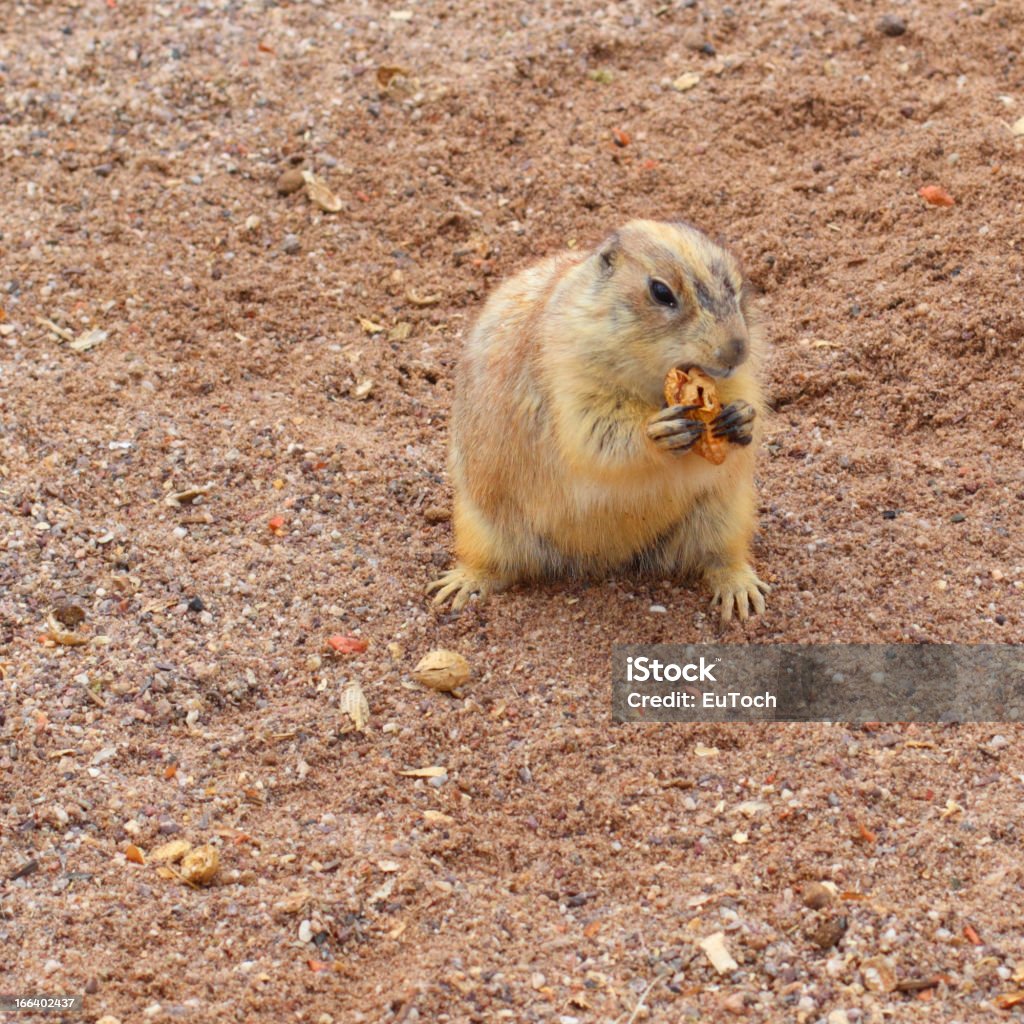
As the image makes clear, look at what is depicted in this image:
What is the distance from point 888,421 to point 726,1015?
3531 millimetres

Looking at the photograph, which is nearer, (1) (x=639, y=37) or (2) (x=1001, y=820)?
(2) (x=1001, y=820)

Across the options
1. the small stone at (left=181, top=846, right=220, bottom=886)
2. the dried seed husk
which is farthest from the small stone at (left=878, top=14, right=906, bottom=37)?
the small stone at (left=181, top=846, right=220, bottom=886)

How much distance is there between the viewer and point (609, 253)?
536 centimetres

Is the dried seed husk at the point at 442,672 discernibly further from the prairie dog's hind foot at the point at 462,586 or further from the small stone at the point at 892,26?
the small stone at the point at 892,26

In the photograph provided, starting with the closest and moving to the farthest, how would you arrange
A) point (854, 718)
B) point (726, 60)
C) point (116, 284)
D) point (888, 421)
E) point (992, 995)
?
point (992, 995) → point (854, 718) → point (888, 421) → point (116, 284) → point (726, 60)

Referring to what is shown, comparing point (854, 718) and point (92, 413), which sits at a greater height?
point (92, 413)

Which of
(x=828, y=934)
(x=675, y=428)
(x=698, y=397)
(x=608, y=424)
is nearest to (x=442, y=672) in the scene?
(x=608, y=424)

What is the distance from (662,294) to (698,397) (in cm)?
38

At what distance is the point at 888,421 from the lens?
6.78 meters

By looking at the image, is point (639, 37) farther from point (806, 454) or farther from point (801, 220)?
point (806, 454)

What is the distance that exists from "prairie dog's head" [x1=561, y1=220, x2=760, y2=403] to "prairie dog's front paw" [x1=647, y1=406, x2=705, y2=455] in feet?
0.54

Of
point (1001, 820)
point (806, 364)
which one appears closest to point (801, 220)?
point (806, 364)

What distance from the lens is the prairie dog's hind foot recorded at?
598 cm

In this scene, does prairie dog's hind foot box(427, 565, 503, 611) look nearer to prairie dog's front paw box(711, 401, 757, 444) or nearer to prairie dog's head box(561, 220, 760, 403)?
prairie dog's head box(561, 220, 760, 403)
